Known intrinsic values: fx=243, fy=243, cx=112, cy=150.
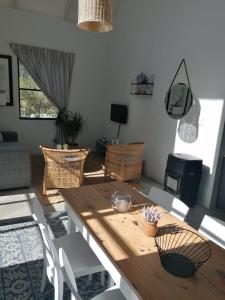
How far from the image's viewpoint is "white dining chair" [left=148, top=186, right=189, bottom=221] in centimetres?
185

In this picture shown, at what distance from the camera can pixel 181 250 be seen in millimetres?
1293

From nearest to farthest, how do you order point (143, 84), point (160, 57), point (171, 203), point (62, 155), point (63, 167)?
point (171, 203), point (62, 155), point (63, 167), point (160, 57), point (143, 84)

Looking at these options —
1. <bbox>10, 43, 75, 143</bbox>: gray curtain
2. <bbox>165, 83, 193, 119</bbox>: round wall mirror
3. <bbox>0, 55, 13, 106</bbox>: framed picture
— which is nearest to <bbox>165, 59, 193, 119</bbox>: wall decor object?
<bbox>165, 83, 193, 119</bbox>: round wall mirror

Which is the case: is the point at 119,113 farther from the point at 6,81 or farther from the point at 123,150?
the point at 6,81

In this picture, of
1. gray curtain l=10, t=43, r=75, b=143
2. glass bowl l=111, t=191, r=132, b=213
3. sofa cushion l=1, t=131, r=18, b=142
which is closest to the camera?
glass bowl l=111, t=191, r=132, b=213

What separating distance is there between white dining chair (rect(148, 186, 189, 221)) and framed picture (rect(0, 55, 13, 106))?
14.3ft

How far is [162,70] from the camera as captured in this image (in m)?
4.29

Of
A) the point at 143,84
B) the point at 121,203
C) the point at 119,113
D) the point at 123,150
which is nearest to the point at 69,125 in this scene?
Result: the point at 119,113

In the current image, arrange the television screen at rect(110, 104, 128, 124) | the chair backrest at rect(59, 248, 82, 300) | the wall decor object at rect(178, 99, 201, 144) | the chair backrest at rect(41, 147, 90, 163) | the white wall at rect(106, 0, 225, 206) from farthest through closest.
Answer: the television screen at rect(110, 104, 128, 124) < the wall decor object at rect(178, 99, 201, 144) < the white wall at rect(106, 0, 225, 206) < the chair backrest at rect(41, 147, 90, 163) < the chair backrest at rect(59, 248, 82, 300)

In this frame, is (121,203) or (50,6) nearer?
(121,203)

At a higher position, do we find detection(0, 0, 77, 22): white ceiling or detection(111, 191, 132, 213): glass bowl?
detection(0, 0, 77, 22): white ceiling

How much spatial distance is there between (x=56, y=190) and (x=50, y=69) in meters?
3.02

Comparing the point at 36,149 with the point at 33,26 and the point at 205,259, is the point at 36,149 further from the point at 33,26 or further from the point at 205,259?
the point at 205,259

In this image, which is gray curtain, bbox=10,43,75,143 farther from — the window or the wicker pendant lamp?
the wicker pendant lamp
